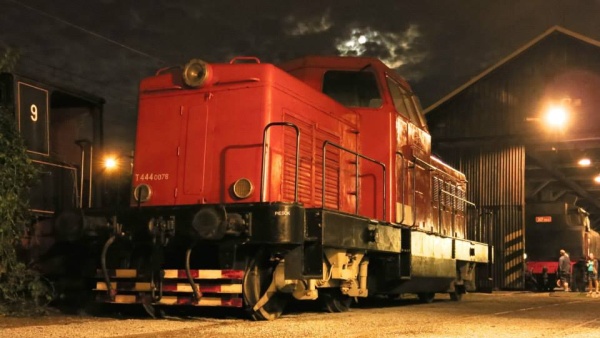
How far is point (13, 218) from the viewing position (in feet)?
25.5

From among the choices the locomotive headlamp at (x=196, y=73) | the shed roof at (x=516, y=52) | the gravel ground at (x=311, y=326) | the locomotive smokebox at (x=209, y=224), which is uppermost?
the shed roof at (x=516, y=52)

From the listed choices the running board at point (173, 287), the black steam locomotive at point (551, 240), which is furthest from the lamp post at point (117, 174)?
the black steam locomotive at point (551, 240)

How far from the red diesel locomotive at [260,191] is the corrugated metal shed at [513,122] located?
→ 41.6ft

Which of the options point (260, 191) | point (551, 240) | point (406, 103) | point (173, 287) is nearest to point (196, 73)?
point (260, 191)

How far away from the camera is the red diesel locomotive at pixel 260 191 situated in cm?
720

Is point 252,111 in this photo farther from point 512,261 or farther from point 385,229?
point 512,261

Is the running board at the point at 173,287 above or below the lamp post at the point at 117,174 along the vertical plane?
below

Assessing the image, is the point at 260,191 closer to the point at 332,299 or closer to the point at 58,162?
the point at 332,299

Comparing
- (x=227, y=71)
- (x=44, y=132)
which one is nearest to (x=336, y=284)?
(x=227, y=71)

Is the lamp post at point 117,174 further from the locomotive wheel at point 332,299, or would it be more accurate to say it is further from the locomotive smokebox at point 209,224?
the locomotive smokebox at point 209,224

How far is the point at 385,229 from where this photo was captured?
29.8ft

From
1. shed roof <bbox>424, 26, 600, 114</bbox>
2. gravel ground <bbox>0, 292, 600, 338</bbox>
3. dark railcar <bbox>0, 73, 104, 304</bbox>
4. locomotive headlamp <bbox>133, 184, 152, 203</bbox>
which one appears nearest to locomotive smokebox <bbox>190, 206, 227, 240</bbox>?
gravel ground <bbox>0, 292, 600, 338</bbox>

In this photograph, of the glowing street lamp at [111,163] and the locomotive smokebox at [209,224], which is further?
the glowing street lamp at [111,163]

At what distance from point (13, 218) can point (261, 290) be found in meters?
2.87
